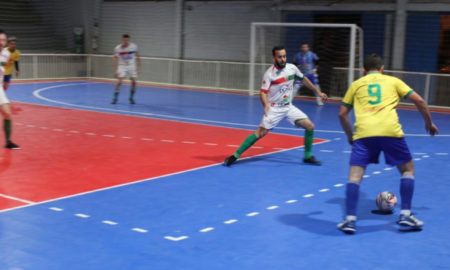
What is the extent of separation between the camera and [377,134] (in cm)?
670

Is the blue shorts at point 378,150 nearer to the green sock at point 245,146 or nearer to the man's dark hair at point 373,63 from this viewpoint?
the man's dark hair at point 373,63

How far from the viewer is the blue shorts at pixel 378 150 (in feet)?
22.1

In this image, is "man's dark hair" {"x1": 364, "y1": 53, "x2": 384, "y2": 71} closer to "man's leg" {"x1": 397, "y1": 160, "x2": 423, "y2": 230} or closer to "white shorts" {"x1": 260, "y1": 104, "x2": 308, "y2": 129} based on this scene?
"man's leg" {"x1": 397, "y1": 160, "x2": 423, "y2": 230}

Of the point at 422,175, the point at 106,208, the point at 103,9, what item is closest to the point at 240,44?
the point at 103,9

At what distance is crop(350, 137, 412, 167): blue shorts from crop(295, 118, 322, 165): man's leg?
3.60m

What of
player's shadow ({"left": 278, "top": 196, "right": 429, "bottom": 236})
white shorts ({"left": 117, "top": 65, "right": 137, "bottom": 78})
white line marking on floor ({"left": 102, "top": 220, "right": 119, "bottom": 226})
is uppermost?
white shorts ({"left": 117, "top": 65, "right": 137, "bottom": 78})

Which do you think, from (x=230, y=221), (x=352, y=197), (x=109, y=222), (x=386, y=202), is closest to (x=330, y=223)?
(x=352, y=197)

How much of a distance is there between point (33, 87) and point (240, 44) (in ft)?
28.6

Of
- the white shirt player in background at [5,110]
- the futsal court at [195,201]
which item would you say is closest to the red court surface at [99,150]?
the futsal court at [195,201]

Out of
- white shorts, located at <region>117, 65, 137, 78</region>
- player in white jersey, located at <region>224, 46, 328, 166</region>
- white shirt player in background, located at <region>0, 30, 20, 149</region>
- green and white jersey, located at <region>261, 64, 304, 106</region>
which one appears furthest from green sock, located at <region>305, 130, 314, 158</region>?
white shorts, located at <region>117, 65, 137, 78</region>

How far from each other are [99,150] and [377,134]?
250 inches

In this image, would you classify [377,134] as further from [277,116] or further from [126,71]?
[126,71]

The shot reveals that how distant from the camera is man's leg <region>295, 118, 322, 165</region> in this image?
10.4 meters

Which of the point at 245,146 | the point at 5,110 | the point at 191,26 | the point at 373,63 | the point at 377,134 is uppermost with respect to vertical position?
the point at 191,26
